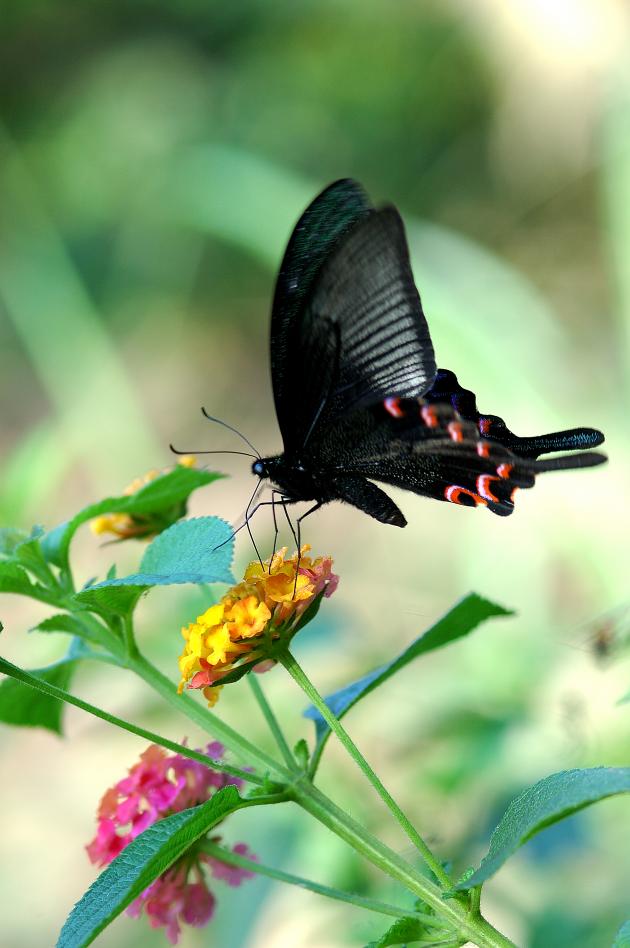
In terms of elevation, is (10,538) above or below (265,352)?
below

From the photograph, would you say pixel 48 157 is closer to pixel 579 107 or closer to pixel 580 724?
pixel 579 107

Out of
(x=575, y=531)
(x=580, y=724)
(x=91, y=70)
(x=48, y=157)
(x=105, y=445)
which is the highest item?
(x=91, y=70)

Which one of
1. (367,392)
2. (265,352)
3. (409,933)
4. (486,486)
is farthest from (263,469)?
(265,352)

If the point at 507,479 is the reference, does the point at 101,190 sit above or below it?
above

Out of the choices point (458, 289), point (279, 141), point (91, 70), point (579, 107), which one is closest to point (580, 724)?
point (458, 289)

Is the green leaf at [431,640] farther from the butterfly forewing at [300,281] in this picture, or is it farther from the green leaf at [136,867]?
the butterfly forewing at [300,281]

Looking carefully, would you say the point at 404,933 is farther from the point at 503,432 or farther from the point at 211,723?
the point at 503,432

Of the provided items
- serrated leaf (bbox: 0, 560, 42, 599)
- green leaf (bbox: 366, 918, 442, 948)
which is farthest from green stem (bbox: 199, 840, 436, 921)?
serrated leaf (bbox: 0, 560, 42, 599)
